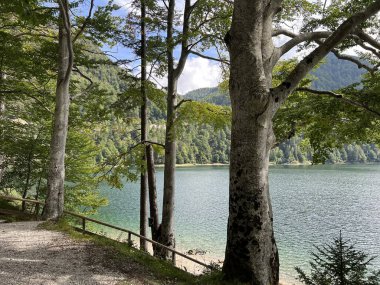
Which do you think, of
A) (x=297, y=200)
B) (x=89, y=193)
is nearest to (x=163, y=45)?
(x=89, y=193)

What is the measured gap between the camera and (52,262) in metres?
7.13

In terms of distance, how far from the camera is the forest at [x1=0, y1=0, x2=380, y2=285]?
19.1 feet

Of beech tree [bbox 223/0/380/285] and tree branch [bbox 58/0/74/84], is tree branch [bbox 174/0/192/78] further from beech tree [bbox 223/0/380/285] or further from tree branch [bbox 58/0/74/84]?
beech tree [bbox 223/0/380/285]

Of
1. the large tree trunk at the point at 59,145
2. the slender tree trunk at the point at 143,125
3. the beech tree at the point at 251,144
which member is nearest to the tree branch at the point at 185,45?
the slender tree trunk at the point at 143,125

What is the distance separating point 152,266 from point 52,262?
222 cm

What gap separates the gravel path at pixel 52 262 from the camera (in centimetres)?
614

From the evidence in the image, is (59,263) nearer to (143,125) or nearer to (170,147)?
(170,147)

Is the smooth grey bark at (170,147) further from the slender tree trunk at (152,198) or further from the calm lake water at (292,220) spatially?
the calm lake water at (292,220)

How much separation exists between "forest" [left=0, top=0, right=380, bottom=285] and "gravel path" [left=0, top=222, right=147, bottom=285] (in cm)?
221

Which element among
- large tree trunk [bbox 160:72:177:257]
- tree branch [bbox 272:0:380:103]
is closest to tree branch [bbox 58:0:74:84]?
large tree trunk [bbox 160:72:177:257]

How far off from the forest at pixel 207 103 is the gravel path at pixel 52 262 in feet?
7.26

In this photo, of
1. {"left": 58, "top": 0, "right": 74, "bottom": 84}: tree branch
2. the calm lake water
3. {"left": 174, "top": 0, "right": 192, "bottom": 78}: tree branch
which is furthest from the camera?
the calm lake water

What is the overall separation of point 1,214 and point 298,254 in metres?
17.5

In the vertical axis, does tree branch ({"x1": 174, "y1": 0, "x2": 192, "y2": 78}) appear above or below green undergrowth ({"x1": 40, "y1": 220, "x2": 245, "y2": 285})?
above
